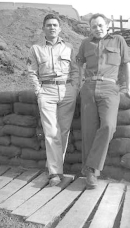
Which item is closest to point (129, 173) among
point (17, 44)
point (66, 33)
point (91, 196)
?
point (91, 196)

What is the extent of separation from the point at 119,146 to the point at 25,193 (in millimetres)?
1023

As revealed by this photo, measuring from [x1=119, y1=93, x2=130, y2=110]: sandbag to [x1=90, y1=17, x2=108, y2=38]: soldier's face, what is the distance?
62 cm

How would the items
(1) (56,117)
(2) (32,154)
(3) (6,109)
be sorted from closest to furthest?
(1) (56,117)
(2) (32,154)
(3) (6,109)

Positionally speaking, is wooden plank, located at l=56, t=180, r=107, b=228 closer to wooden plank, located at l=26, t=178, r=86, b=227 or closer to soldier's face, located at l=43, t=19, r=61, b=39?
wooden plank, located at l=26, t=178, r=86, b=227

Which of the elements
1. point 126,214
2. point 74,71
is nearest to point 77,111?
point 74,71

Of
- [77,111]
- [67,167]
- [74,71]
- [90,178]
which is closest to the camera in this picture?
[90,178]

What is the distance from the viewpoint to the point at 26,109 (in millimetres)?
3695

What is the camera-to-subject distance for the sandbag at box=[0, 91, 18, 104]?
3818 millimetres

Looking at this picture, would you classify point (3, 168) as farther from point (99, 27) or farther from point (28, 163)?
point (99, 27)

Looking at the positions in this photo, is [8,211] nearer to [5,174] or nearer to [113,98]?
[5,174]

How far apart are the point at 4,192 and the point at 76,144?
0.92 m

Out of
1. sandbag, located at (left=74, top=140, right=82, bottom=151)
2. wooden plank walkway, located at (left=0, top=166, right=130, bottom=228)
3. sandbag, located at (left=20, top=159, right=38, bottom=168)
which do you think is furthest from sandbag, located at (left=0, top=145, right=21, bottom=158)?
sandbag, located at (left=74, top=140, right=82, bottom=151)

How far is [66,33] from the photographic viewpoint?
10.8 metres

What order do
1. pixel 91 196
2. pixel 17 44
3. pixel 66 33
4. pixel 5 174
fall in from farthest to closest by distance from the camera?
pixel 66 33 → pixel 17 44 → pixel 5 174 → pixel 91 196
